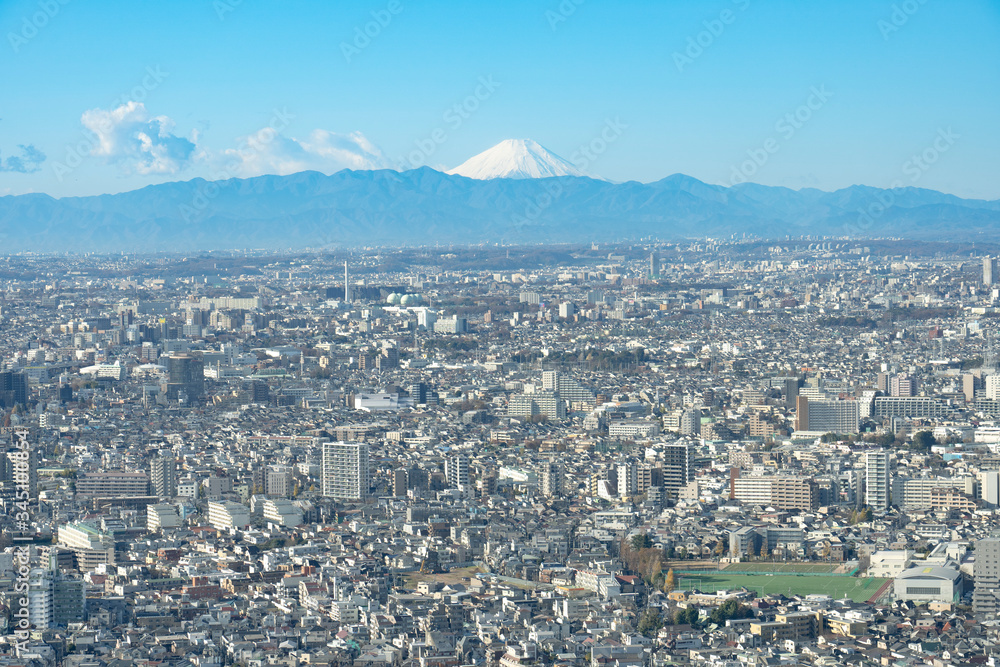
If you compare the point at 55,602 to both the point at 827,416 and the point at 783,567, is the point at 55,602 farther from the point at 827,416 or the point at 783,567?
the point at 827,416

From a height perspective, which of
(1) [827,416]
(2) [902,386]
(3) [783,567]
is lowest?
(3) [783,567]

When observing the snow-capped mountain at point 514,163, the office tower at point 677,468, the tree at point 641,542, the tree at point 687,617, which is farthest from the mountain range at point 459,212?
the tree at point 687,617

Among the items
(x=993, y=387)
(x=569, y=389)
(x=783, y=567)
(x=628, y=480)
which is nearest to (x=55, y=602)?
(x=783, y=567)

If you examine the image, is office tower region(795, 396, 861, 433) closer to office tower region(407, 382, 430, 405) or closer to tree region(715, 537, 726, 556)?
office tower region(407, 382, 430, 405)

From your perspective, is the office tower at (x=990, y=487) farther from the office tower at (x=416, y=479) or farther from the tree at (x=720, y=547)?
the office tower at (x=416, y=479)

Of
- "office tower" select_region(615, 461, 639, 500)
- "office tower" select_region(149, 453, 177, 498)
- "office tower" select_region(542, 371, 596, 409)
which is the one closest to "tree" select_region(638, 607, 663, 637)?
"office tower" select_region(615, 461, 639, 500)

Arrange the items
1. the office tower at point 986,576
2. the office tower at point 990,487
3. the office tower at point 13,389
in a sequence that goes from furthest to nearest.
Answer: the office tower at point 13,389, the office tower at point 990,487, the office tower at point 986,576

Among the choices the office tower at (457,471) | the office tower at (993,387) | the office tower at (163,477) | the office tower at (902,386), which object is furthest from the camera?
the office tower at (902,386)
